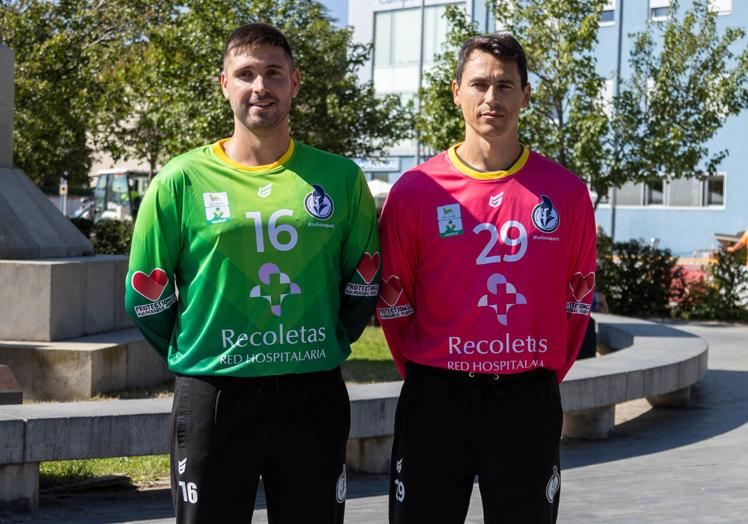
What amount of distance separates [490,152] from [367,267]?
0.59 metres

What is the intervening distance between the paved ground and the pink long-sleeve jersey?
2573 millimetres

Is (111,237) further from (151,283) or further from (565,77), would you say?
(151,283)

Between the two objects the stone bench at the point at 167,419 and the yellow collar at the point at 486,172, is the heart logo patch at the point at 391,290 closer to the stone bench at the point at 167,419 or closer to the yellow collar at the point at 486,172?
the yellow collar at the point at 486,172

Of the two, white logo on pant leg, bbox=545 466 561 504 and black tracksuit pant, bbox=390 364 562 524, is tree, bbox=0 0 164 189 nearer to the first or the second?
black tracksuit pant, bbox=390 364 562 524

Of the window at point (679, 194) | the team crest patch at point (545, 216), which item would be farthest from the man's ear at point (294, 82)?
the window at point (679, 194)

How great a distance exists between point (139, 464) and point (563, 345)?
14.3 feet

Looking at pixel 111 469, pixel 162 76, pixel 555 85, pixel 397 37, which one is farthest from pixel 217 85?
pixel 397 37

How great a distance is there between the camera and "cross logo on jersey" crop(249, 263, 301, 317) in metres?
3.74

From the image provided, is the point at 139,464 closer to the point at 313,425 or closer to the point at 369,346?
the point at 313,425

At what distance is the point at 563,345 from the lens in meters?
4.07

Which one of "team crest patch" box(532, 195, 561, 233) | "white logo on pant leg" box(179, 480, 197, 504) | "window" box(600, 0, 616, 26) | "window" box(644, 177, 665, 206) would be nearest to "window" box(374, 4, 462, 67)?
"window" box(600, 0, 616, 26)

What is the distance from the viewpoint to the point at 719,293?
74.9ft

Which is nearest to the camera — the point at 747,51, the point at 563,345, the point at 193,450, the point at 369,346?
the point at 193,450

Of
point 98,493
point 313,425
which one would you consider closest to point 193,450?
point 313,425
